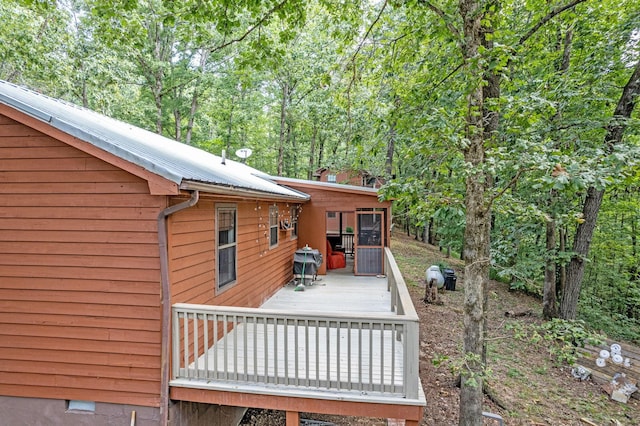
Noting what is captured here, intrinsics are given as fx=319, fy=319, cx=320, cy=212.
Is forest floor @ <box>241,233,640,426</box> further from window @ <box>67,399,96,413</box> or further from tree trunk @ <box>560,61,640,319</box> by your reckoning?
window @ <box>67,399,96,413</box>

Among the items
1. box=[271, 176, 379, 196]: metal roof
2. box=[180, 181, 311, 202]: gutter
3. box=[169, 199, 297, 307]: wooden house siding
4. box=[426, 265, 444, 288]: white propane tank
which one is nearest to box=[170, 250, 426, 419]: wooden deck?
box=[169, 199, 297, 307]: wooden house siding

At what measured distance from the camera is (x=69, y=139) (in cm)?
356

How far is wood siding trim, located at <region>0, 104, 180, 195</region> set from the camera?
3398 millimetres

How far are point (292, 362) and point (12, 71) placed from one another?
1561 cm

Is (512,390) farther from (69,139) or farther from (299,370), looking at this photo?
(69,139)

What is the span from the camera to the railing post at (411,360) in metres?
3.40

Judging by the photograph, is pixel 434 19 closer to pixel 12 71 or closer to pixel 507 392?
pixel 507 392

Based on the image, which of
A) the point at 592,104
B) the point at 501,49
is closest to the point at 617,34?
the point at 592,104

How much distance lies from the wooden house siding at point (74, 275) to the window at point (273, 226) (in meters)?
4.45

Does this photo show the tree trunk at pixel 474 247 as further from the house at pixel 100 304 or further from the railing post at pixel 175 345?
the railing post at pixel 175 345

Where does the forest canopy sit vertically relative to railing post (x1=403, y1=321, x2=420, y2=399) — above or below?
above

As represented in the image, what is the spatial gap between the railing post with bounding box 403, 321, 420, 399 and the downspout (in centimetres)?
266

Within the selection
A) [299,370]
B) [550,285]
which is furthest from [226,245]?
[550,285]

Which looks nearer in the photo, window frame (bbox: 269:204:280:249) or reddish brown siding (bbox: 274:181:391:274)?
window frame (bbox: 269:204:280:249)
